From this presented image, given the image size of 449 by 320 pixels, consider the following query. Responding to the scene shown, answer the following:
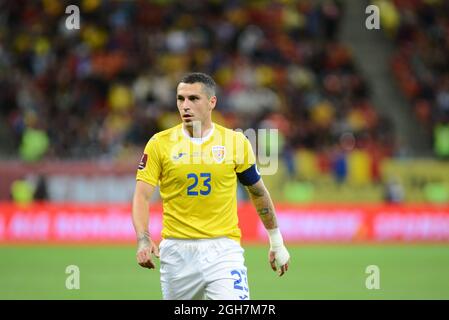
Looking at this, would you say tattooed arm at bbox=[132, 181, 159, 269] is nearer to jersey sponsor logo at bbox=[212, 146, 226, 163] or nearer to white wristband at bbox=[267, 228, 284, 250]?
jersey sponsor logo at bbox=[212, 146, 226, 163]

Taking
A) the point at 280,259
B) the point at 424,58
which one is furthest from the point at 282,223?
the point at 280,259

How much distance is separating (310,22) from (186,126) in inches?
782

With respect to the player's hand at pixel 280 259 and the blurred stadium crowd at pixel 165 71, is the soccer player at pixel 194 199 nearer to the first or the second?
the player's hand at pixel 280 259

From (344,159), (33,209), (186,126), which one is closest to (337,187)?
(344,159)

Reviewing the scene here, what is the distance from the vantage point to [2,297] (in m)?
12.6

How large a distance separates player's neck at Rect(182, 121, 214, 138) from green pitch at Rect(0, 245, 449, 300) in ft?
17.9

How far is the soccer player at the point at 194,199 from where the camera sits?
7.46m

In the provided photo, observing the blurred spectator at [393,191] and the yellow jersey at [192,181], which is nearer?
the yellow jersey at [192,181]

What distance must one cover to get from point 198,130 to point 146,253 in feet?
3.77

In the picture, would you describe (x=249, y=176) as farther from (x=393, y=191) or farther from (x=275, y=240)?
(x=393, y=191)

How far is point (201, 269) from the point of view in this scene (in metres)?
7.46

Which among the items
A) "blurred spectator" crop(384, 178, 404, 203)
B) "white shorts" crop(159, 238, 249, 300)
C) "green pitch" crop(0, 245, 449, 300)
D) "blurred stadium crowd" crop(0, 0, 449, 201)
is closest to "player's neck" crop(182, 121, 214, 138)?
"white shorts" crop(159, 238, 249, 300)

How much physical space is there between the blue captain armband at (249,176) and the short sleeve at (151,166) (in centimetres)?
69

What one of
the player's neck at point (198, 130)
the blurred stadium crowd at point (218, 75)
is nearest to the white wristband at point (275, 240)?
the player's neck at point (198, 130)
